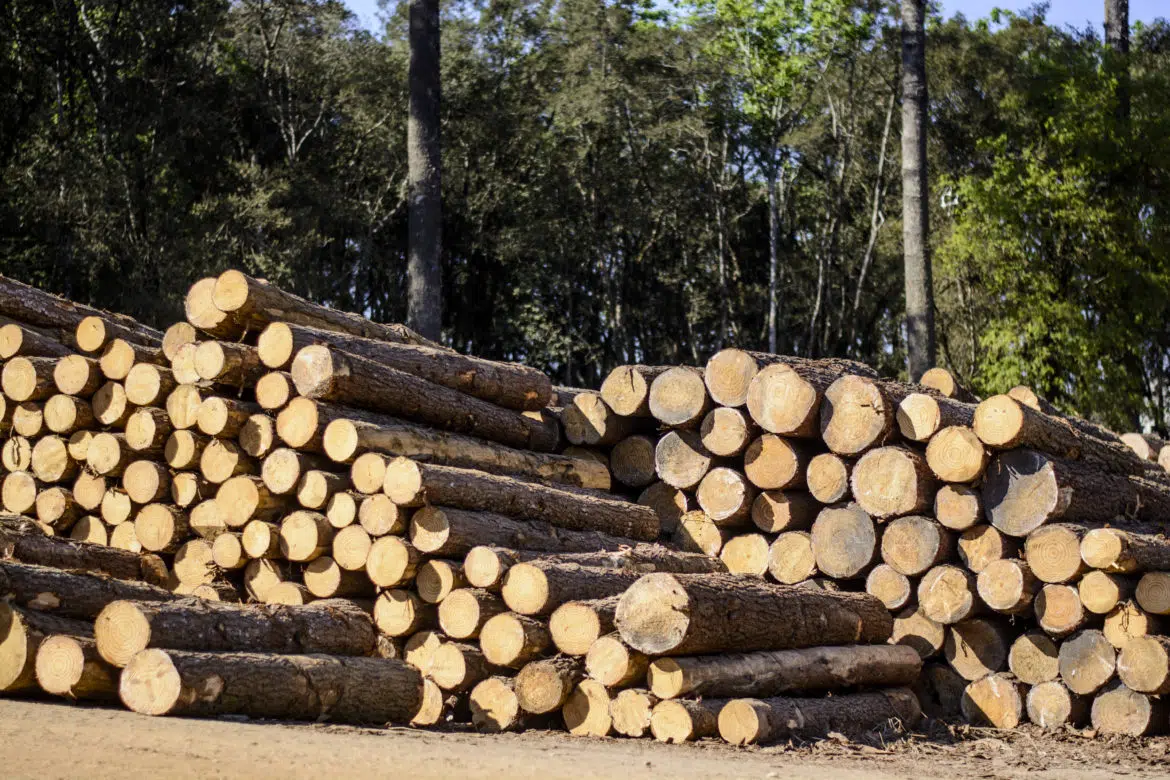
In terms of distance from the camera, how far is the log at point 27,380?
8641mm

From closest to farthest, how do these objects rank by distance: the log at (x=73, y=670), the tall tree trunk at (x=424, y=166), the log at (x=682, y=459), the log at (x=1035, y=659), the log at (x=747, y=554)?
the log at (x=73, y=670) → the log at (x=1035, y=659) → the log at (x=747, y=554) → the log at (x=682, y=459) → the tall tree trunk at (x=424, y=166)

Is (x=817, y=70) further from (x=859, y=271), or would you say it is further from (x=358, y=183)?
(x=358, y=183)

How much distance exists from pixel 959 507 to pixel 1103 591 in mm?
990

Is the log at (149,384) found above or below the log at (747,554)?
above

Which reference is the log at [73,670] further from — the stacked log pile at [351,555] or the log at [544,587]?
the log at [544,587]

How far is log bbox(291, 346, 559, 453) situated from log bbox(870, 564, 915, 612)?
100 inches

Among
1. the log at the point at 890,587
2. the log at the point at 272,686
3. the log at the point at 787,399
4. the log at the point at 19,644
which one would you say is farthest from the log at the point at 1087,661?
the log at the point at 19,644

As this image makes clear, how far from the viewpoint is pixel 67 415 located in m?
8.49

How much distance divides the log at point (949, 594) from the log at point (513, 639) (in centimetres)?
275

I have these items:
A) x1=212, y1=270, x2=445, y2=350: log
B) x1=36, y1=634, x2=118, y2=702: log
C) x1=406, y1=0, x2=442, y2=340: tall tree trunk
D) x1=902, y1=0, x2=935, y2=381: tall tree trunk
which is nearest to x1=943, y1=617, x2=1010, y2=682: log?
x1=212, y1=270, x2=445, y2=350: log

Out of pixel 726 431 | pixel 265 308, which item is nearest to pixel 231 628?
pixel 265 308

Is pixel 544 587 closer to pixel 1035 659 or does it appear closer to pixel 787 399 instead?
pixel 787 399

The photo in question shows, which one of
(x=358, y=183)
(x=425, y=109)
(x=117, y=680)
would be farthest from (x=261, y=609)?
(x=358, y=183)

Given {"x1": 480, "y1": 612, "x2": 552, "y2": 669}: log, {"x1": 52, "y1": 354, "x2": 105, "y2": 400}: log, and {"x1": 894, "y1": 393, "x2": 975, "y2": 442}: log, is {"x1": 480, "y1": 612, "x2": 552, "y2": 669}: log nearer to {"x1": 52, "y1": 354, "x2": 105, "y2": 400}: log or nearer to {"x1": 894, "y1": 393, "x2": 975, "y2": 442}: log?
{"x1": 894, "y1": 393, "x2": 975, "y2": 442}: log
